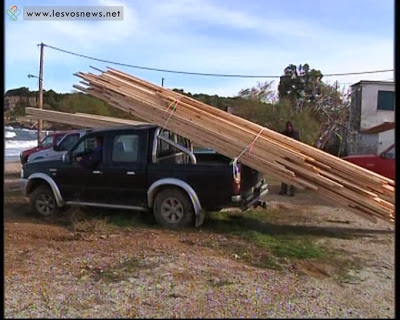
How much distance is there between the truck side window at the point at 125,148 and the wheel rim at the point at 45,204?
154 centimetres

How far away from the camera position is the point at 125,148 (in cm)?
646

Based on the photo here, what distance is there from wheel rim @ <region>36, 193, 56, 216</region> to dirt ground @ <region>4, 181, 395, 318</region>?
0.64 meters

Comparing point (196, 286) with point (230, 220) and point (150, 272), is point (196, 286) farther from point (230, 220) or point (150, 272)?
point (230, 220)

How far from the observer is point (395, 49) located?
372cm

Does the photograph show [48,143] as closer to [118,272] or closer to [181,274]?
[118,272]

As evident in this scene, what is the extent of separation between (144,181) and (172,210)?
68 centimetres

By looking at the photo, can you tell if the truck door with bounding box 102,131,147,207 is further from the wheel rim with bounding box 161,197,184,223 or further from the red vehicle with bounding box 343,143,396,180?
the red vehicle with bounding box 343,143,396,180

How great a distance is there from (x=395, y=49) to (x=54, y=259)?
4435mm

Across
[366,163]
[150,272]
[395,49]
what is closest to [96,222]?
[150,272]

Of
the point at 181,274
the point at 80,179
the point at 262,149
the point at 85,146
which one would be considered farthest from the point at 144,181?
the point at 181,274

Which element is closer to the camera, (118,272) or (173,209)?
(118,272)

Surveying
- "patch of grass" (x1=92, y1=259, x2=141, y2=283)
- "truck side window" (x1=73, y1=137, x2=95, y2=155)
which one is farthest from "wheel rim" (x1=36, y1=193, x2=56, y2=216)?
"patch of grass" (x1=92, y1=259, x2=141, y2=283)

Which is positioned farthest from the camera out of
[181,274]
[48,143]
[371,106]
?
[371,106]

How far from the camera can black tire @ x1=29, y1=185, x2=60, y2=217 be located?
273 inches
